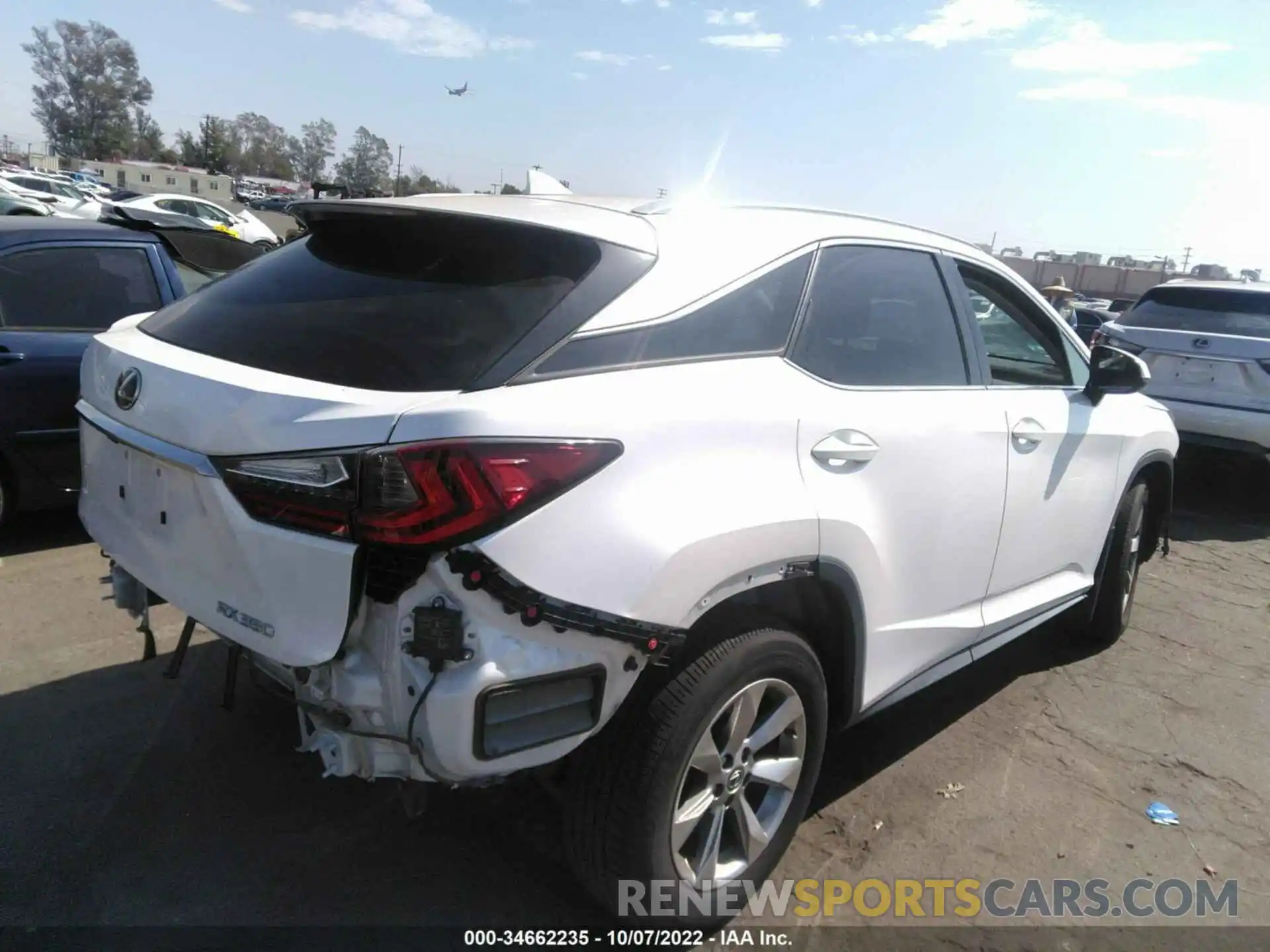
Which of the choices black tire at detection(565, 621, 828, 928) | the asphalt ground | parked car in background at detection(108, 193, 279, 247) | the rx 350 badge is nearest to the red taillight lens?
the rx 350 badge

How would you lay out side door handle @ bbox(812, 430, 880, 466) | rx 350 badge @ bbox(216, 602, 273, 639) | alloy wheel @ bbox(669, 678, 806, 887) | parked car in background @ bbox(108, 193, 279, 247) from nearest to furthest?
rx 350 badge @ bbox(216, 602, 273, 639)
alloy wheel @ bbox(669, 678, 806, 887)
side door handle @ bbox(812, 430, 880, 466)
parked car in background @ bbox(108, 193, 279, 247)

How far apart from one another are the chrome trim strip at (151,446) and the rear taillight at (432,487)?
0.95 feet

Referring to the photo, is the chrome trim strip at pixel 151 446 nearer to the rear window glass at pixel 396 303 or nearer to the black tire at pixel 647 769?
the rear window glass at pixel 396 303

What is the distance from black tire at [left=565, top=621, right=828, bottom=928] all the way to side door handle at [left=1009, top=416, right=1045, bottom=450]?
145cm

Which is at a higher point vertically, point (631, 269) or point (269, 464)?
point (631, 269)

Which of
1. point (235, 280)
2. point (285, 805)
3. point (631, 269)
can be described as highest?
point (631, 269)

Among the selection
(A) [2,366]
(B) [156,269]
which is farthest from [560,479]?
(B) [156,269]

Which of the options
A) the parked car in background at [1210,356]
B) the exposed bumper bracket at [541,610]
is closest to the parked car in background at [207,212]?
the parked car in background at [1210,356]

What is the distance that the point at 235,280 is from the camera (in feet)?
9.48

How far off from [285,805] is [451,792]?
507 millimetres

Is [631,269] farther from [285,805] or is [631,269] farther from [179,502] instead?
[285,805]

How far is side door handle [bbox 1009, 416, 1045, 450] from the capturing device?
340cm

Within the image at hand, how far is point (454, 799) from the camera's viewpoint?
3135mm

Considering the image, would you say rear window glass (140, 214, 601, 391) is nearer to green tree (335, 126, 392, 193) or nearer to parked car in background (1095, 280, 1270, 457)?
parked car in background (1095, 280, 1270, 457)
